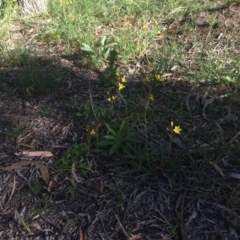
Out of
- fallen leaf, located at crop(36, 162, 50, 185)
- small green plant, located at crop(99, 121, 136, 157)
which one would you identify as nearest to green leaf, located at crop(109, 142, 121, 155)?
small green plant, located at crop(99, 121, 136, 157)

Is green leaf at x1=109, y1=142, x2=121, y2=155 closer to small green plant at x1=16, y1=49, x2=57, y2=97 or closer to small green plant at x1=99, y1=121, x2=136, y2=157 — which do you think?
small green plant at x1=99, y1=121, x2=136, y2=157

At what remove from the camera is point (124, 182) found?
2.71 metres

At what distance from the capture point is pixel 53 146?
9.82ft

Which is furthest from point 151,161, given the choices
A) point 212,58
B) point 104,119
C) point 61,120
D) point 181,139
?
point 212,58

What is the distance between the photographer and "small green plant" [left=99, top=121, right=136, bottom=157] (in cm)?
279

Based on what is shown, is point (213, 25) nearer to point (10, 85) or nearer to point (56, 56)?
point (56, 56)

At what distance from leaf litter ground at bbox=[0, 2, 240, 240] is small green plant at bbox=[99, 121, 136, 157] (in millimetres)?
98

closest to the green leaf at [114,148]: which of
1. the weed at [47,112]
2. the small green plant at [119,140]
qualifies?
the small green plant at [119,140]

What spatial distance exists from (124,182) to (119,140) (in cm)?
27

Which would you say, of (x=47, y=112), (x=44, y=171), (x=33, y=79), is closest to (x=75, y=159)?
(x=44, y=171)

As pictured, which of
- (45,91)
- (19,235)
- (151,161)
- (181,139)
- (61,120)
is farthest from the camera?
(45,91)

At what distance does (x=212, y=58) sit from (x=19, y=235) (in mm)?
2288

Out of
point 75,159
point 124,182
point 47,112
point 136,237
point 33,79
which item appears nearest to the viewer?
point 136,237

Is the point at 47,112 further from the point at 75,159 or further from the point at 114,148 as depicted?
the point at 114,148
